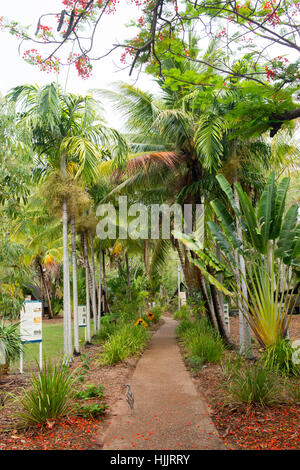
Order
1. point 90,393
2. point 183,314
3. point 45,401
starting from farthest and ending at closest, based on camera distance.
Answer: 1. point 183,314
2. point 90,393
3. point 45,401

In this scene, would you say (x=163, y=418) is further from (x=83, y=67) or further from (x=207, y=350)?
(x=83, y=67)

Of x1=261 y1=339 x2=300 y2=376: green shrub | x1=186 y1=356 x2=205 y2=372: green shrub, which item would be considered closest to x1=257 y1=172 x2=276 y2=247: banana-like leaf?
x1=261 y1=339 x2=300 y2=376: green shrub

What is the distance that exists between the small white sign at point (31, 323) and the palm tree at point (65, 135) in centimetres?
108

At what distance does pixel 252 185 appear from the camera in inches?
454

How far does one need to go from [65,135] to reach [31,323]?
521cm

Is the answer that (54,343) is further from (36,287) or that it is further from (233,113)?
(36,287)

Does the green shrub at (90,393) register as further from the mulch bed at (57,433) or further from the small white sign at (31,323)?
the small white sign at (31,323)

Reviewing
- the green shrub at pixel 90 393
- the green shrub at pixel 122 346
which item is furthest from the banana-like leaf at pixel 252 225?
the green shrub at pixel 122 346

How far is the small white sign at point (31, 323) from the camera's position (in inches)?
336

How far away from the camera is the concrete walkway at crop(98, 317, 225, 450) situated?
4.66 metres

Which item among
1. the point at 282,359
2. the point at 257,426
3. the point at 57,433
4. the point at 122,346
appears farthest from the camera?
the point at 122,346

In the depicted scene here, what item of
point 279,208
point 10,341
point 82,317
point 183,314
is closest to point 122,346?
point 10,341

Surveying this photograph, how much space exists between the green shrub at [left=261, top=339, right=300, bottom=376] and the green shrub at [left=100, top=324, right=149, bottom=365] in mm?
Answer: 3729

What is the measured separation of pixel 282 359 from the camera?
7.09 m
